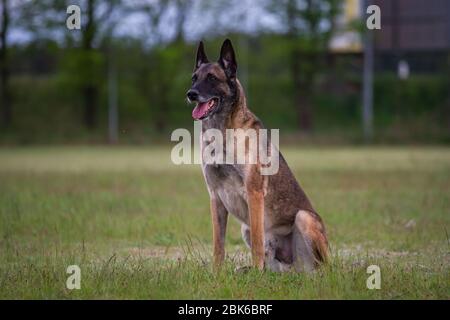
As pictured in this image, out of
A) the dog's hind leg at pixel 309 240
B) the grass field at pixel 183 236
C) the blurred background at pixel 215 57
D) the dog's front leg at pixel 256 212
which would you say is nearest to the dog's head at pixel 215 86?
the dog's front leg at pixel 256 212

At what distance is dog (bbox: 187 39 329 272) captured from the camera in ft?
28.6

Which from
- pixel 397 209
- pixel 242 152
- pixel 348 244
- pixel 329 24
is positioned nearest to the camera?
pixel 242 152

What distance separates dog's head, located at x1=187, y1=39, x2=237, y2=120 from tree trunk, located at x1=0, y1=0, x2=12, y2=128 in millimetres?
43043

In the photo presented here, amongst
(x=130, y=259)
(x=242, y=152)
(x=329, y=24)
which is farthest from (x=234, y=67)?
(x=329, y=24)

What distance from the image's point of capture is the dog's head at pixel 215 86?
8766 mm

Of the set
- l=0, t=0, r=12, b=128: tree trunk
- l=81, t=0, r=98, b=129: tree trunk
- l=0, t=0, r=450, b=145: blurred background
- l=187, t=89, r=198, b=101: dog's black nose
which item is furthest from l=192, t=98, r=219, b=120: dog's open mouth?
l=0, t=0, r=12, b=128: tree trunk

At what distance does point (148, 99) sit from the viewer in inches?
2136

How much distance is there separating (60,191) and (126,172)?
247 inches

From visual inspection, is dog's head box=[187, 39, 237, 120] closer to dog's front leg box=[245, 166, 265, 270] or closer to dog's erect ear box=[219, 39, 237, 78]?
dog's erect ear box=[219, 39, 237, 78]

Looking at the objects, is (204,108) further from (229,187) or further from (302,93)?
(302,93)

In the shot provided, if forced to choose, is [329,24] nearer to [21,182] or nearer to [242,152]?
[21,182]

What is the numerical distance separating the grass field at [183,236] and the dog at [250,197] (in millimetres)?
330

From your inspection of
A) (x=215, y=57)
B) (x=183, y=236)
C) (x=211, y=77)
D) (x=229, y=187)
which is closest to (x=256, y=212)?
(x=229, y=187)

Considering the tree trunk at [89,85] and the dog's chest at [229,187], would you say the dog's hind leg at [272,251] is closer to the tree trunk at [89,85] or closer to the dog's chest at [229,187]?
the dog's chest at [229,187]
